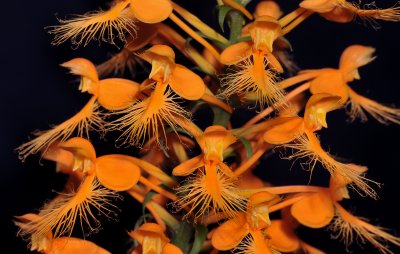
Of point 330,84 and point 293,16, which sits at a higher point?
point 293,16

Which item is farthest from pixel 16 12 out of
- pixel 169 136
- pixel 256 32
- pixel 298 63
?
pixel 256 32

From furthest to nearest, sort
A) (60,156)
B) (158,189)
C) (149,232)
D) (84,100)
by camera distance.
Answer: (84,100), (60,156), (158,189), (149,232)

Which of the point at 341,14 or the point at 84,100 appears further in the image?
the point at 84,100

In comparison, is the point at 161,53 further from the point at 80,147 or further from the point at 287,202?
the point at 287,202

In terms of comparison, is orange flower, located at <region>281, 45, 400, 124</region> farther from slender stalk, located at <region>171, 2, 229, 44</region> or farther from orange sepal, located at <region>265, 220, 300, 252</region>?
orange sepal, located at <region>265, 220, 300, 252</region>

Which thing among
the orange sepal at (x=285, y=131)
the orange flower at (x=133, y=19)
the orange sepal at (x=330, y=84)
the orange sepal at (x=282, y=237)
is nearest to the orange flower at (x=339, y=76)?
the orange sepal at (x=330, y=84)

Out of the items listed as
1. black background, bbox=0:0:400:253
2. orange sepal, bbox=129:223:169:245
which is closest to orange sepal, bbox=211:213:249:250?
orange sepal, bbox=129:223:169:245

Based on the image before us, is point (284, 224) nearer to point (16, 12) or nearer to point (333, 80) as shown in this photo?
point (333, 80)

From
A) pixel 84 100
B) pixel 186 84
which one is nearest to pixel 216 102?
pixel 186 84
